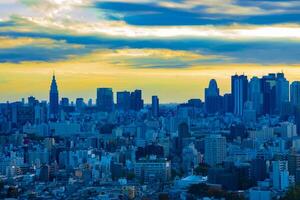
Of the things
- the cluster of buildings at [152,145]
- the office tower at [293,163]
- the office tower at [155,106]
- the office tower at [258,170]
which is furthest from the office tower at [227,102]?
the office tower at [258,170]

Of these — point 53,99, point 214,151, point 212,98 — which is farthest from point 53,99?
point 214,151

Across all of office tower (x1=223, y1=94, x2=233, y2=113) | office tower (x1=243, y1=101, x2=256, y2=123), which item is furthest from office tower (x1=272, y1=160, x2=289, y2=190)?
office tower (x1=223, y1=94, x2=233, y2=113)

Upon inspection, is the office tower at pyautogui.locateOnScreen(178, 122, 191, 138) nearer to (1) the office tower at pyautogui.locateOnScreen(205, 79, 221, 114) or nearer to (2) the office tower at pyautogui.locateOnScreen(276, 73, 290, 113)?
(2) the office tower at pyautogui.locateOnScreen(276, 73, 290, 113)

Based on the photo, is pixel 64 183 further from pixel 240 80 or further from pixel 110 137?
pixel 240 80

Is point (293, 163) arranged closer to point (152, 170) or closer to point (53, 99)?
point (152, 170)

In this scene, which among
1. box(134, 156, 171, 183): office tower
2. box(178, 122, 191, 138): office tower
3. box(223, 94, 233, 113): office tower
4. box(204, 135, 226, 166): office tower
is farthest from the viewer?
box(223, 94, 233, 113): office tower

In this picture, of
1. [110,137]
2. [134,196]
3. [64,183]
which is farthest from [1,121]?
[134,196]
